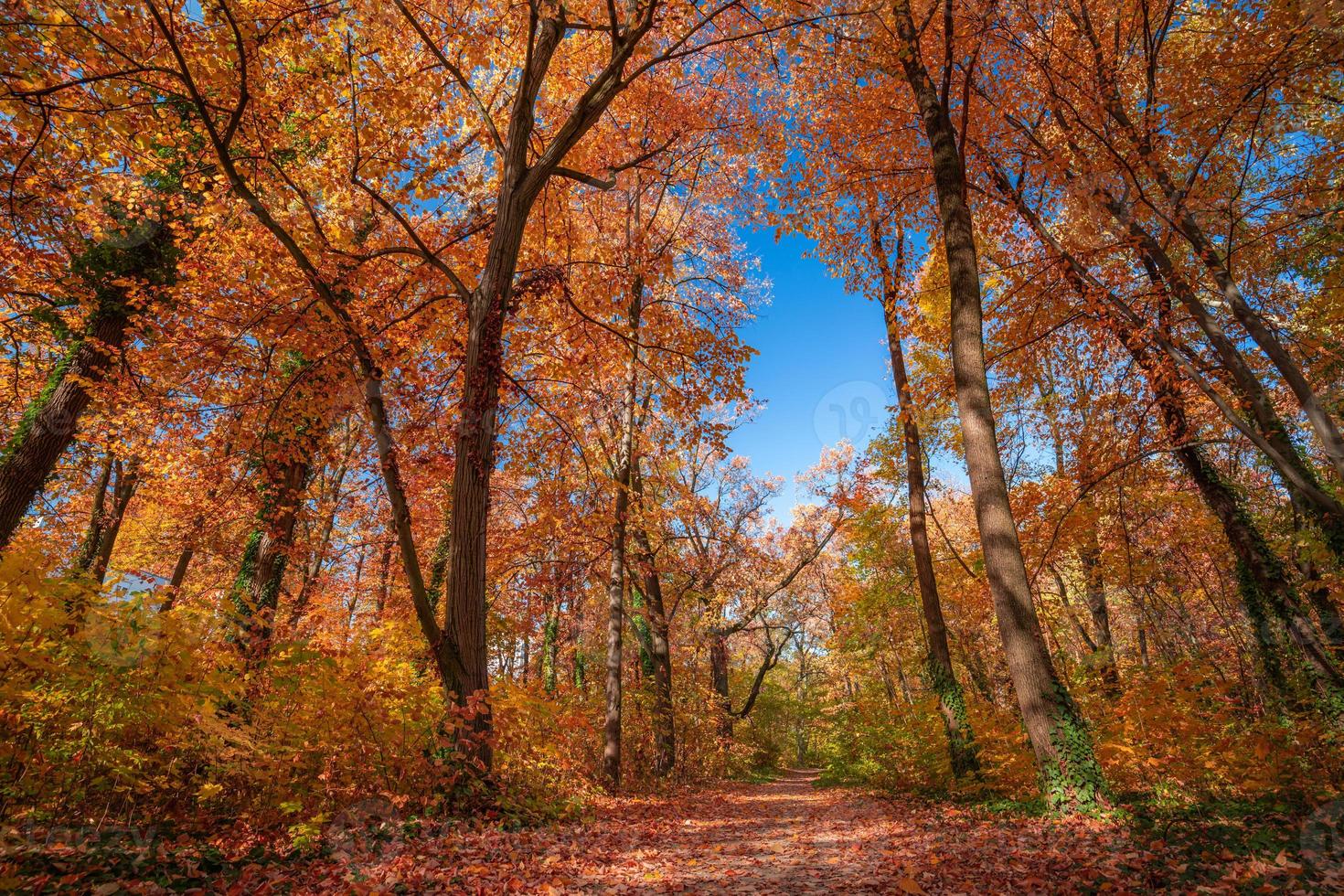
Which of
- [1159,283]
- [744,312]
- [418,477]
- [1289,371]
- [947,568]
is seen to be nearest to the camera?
[1289,371]

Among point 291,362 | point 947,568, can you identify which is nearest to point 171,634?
point 291,362

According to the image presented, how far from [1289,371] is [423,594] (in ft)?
35.3

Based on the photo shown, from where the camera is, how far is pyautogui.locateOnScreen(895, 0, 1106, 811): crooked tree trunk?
5.55m

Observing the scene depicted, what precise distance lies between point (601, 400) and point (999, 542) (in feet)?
22.9

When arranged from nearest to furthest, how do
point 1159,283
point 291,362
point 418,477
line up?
1. point 1159,283
2. point 418,477
3. point 291,362

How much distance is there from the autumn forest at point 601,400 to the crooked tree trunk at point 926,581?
9cm

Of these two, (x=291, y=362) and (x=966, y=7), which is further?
(x=291, y=362)

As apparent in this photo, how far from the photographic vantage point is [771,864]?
525cm

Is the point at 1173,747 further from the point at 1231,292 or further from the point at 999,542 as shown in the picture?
the point at 1231,292

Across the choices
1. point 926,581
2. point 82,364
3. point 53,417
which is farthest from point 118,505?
point 926,581

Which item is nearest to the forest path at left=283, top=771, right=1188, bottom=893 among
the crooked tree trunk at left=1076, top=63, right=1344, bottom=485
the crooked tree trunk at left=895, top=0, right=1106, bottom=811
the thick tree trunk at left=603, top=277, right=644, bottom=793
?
the crooked tree trunk at left=895, top=0, right=1106, bottom=811

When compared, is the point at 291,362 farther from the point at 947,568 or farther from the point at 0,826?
the point at 947,568

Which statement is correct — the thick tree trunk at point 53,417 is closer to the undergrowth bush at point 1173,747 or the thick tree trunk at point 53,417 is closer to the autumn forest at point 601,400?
the autumn forest at point 601,400

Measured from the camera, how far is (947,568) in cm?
1630
